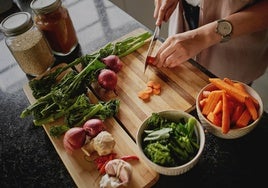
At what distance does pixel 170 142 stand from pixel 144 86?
0.32 metres

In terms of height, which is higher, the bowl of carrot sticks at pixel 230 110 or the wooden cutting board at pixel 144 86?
the bowl of carrot sticks at pixel 230 110

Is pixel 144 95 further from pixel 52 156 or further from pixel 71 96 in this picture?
pixel 52 156

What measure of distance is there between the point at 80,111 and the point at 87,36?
0.48 meters

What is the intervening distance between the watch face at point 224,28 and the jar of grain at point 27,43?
629 mm

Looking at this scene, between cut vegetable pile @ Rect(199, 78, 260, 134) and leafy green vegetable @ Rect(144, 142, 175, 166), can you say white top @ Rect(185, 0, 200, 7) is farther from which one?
leafy green vegetable @ Rect(144, 142, 175, 166)

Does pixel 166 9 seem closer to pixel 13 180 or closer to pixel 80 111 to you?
pixel 80 111

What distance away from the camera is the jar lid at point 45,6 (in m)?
1.05

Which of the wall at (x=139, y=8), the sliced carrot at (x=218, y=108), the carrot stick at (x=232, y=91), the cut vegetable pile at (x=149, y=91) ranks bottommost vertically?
the wall at (x=139, y=8)

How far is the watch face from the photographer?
3.27ft

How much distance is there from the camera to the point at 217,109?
0.82m

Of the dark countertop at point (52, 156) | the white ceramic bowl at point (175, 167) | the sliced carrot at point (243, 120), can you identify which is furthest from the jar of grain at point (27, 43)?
the sliced carrot at point (243, 120)

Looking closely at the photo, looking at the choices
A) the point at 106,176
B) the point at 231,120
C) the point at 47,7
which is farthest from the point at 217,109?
the point at 47,7

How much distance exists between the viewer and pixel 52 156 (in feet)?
3.08

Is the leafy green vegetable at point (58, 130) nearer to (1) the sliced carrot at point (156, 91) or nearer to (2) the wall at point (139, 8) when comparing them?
(1) the sliced carrot at point (156, 91)
